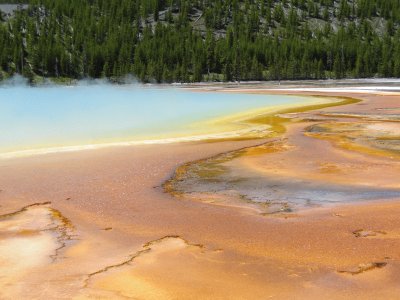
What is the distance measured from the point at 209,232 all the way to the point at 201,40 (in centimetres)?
11437

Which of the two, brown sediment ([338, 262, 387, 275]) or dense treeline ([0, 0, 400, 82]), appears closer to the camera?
brown sediment ([338, 262, 387, 275])

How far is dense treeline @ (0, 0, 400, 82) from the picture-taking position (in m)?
109

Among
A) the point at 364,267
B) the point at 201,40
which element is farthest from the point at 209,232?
the point at 201,40

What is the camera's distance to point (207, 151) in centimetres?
1692

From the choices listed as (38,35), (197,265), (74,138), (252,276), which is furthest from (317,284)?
(38,35)

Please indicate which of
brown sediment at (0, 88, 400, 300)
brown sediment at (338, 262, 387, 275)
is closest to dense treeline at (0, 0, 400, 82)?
brown sediment at (0, 88, 400, 300)

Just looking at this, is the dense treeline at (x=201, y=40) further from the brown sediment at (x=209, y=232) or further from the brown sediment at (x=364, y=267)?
the brown sediment at (x=364, y=267)

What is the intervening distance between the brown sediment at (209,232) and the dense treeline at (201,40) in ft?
296

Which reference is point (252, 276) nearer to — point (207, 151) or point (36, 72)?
point (207, 151)

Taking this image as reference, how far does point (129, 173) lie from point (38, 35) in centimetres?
12339

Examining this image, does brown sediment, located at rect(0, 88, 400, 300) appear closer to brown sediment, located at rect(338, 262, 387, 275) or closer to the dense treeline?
brown sediment, located at rect(338, 262, 387, 275)

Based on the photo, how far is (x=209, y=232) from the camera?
28.7 feet

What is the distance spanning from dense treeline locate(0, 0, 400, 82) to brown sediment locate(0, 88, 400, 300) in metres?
90.2

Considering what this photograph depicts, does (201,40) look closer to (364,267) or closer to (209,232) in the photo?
(209,232)
